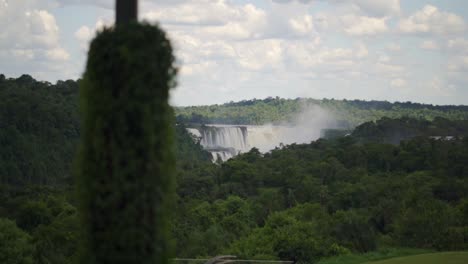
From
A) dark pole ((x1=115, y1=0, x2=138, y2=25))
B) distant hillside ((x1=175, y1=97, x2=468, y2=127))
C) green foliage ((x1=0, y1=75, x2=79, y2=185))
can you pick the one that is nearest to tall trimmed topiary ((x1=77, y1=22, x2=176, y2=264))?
dark pole ((x1=115, y1=0, x2=138, y2=25))

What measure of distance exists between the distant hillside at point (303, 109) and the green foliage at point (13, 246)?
98379mm

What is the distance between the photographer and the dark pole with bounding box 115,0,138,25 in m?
7.41

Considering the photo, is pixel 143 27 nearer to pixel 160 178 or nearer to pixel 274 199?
pixel 160 178

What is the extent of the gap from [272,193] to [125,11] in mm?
53089

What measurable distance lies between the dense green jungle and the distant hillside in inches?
1610

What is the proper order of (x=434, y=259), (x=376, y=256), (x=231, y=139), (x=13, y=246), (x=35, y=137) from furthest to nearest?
1. (x=231, y=139)
2. (x=35, y=137)
3. (x=13, y=246)
4. (x=376, y=256)
5. (x=434, y=259)

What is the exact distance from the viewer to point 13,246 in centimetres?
3155

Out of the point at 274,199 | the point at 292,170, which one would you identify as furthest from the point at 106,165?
the point at 292,170

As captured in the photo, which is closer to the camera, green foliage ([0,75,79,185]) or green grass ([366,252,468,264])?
green grass ([366,252,468,264])

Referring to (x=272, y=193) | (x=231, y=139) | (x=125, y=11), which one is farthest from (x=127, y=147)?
(x=231, y=139)

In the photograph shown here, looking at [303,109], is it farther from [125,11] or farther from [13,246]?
[125,11]

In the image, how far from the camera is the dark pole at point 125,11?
7.41 m

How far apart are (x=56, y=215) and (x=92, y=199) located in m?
36.5

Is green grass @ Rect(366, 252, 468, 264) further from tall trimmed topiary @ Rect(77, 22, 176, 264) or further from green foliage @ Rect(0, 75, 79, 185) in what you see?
green foliage @ Rect(0, 75, 79, 185)
